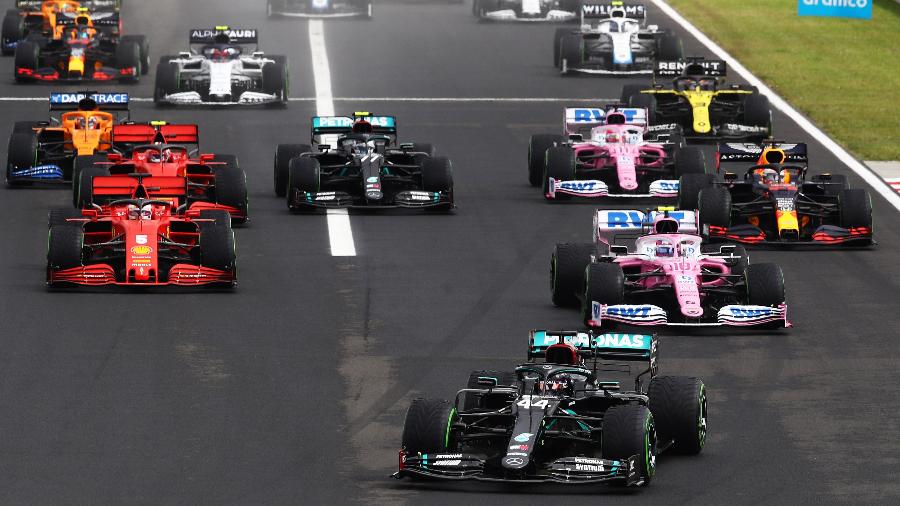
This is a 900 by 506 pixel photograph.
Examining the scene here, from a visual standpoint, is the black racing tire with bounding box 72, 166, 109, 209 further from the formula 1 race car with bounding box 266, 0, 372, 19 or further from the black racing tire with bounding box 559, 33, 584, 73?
the formula 1 race car with bounding box 266, 0, 372, 19

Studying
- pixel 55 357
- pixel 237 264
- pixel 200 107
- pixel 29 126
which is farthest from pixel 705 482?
pixel 200 107

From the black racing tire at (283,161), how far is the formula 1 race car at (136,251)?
337 inches

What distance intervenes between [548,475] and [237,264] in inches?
607

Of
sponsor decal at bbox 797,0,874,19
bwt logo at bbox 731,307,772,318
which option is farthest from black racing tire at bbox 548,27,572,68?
bwt logo at bbox 731,307,772,318

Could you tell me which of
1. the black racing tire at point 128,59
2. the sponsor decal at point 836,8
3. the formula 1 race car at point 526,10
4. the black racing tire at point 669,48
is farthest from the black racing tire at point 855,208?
the formula 1 race car at point 526,10

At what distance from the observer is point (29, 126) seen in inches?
1929

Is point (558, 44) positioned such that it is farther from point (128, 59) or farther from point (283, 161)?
point (283, 161)

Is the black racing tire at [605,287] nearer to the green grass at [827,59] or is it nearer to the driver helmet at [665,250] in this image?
the driver helmet at [665,250]

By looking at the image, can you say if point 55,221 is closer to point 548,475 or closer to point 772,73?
point 548,475

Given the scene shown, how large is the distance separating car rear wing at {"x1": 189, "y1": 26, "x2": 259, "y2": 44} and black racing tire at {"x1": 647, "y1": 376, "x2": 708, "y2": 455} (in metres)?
35.2

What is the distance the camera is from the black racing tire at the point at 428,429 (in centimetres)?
2586

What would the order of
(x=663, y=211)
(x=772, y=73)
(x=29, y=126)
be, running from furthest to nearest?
1. (x=772, y=73)
2. (x=29, y=126)
3. (x=663, y=211)

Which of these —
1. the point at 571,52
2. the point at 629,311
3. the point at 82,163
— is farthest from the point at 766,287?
Answer: the point at 571,52

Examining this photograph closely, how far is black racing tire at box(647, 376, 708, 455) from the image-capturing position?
27.1m
